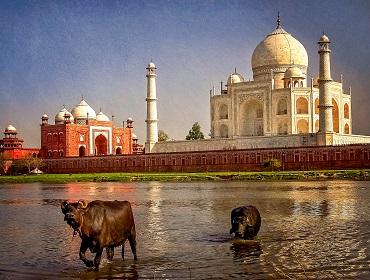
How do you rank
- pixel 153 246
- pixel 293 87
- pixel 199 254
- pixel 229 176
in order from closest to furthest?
pixel 199 254 → pixel 153 246 → pixel 229 176 → pixel 293 87

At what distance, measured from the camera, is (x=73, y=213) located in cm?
606

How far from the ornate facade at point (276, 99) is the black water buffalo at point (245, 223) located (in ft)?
123

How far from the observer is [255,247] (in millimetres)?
7961

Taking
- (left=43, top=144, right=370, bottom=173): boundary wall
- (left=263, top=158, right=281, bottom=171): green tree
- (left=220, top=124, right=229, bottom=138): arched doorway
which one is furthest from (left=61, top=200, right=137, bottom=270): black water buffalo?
(left=220, top=124, right=229, bottom=138): arched doorway

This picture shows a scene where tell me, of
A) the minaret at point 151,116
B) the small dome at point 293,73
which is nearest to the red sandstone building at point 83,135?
the minaret at point 151,116

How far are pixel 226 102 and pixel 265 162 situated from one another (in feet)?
34.7

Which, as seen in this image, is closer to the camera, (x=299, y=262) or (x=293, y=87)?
(x=299, y=262)

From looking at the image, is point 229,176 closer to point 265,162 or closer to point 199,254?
point 265,162

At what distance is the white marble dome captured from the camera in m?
49.6

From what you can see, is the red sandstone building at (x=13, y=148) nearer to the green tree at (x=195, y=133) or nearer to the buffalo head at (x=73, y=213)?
the green tree at (x=195, y=133)

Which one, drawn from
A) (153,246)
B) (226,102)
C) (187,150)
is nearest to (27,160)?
(187,150)

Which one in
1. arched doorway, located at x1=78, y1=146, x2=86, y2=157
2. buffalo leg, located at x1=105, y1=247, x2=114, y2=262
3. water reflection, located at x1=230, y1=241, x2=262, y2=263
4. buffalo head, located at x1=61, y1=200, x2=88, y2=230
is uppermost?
arched doorway, located at x1=78, y1=146, x2=86, y2=157

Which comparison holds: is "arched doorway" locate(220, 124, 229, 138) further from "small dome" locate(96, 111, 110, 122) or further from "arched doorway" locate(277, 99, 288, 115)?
"small dome" locate(96, 111, 110, 122)

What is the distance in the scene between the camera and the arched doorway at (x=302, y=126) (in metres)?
46.3
